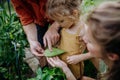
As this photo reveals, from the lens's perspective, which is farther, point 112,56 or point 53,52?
point 53,52

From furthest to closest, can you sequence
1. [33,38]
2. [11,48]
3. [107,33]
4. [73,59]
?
[11,48] < [33,38] < [73,59] < [107,33]

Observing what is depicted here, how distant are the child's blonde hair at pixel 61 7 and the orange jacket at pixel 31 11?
0.30 m

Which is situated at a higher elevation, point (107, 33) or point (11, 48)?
point (107, 33)

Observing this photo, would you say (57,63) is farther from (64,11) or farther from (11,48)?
(11,48)

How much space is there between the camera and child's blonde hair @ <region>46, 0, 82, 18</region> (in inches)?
97.7

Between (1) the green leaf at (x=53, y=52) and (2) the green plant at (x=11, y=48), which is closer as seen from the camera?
(1) the green leaf at (x=53, y=52)

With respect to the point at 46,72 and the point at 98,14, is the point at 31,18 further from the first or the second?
the point at 98,14

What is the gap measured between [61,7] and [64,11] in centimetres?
3

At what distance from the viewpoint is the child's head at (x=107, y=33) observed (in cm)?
158

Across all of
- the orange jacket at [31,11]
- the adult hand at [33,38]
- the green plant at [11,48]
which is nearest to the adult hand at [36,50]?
the adult hand at [33,38]

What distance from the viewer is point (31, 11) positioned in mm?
2996

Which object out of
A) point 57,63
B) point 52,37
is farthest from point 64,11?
point 57,63

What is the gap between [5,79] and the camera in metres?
3.49

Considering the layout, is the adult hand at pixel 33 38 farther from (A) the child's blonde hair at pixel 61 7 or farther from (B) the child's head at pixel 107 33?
(B) the child's head at pixel 107 33
